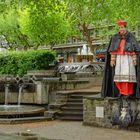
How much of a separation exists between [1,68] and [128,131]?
44.7 ft

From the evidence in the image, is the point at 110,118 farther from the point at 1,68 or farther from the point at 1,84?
the point at 1,68

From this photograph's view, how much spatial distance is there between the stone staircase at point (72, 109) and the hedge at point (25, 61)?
6878 mm

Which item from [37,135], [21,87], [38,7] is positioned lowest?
[37,135]

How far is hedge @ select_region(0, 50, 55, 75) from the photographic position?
2534 cm

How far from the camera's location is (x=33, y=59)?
83.7 ft

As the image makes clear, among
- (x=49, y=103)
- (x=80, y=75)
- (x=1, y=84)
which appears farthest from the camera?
(x=80, y=75)

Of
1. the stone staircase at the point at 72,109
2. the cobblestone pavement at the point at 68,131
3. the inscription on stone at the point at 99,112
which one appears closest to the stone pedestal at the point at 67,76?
the stone staircase at the point at 72,109

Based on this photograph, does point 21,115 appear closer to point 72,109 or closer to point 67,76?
point 72,109

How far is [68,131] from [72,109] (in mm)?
3239

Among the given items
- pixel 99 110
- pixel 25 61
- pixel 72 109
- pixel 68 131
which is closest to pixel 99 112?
pixel 99 110

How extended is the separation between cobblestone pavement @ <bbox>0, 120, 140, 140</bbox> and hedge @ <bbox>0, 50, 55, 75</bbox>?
8.41 m

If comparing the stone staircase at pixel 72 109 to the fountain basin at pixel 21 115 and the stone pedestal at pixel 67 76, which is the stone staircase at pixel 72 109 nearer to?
the fountain basin at pixel 21 115

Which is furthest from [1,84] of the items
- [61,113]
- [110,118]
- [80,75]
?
[110,118]

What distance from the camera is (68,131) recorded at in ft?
48.5
